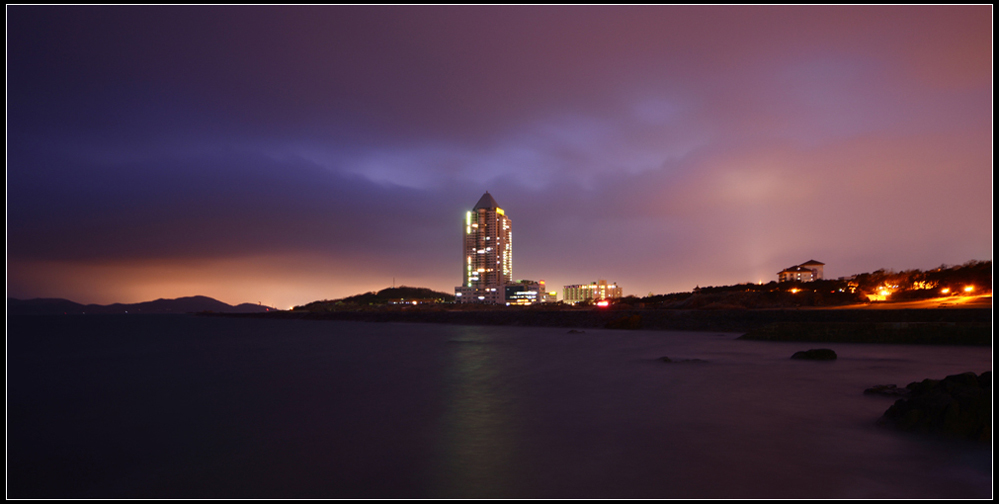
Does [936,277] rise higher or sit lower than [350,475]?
higher

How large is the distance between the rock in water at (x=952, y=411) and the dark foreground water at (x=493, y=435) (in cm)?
46

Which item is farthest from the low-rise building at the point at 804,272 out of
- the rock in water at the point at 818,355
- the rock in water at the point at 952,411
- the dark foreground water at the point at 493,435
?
the rock in water at the point at 952,411

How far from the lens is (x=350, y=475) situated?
6.65 m

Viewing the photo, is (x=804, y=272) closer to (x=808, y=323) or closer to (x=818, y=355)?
(x=808, y=323)

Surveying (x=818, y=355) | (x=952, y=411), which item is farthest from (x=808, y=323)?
(x=952, y=411)

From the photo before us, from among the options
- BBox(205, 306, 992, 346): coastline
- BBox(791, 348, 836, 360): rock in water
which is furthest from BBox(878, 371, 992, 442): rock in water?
BBox(205, 306, 992, 346): coastline

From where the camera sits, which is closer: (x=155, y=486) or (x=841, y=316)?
(x=155, y=486)

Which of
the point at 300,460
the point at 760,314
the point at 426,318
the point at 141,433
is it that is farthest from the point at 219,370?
the point at 426,318

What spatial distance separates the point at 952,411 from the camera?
7652 millimetres

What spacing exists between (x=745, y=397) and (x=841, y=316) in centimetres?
2755

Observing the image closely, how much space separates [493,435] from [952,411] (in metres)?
7.31

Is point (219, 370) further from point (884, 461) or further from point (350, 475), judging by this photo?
point (884, 461)

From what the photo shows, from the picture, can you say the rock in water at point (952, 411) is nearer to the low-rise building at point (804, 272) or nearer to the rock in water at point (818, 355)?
the rock in water at point (818, 355)

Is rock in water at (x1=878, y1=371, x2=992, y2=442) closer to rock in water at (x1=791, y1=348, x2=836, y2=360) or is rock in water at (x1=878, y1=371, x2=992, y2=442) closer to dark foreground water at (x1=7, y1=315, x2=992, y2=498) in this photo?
dark foreground water at (x1=7, y1=315, x2=992, y2=498)
